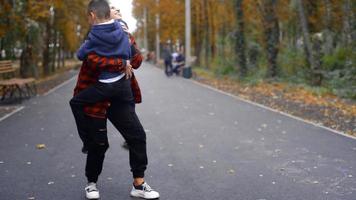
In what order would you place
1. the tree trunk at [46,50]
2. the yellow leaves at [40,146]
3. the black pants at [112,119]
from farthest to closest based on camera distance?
the tree trunk at [46,50], the yellow leaves at [40,146], the black pants at [112,119]

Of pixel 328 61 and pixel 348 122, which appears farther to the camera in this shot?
pixel 328 61

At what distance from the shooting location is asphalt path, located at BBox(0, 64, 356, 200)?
5.53 meters

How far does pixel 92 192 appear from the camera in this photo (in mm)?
5168

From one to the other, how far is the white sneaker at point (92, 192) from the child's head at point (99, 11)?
5.28 ft

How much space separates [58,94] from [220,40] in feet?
57.0

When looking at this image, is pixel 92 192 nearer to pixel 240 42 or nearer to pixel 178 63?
pixel 240 42

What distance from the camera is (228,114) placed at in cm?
1209

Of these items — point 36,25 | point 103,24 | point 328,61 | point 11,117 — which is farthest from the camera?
point 36,25

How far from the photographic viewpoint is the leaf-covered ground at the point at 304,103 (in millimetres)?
10698

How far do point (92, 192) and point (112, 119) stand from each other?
751mm

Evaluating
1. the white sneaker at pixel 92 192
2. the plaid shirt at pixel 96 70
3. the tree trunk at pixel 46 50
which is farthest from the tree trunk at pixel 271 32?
the white sneaker at pixel 92 192

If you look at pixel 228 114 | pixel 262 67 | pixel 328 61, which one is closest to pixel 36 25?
pixel 262 67

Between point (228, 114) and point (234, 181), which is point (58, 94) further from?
point (234, 181)

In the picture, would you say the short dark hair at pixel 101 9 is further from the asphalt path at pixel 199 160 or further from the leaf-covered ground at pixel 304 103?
the leaf-covered ground at pixel 304 103
